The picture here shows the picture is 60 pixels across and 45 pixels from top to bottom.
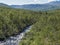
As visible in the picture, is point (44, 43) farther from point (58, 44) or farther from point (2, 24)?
point (2, 24)

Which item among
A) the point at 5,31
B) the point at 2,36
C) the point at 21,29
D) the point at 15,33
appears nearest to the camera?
the point at 2,36

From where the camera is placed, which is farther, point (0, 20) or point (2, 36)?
point (0, 20)

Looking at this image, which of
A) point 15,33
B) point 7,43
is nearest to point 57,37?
point 7,43

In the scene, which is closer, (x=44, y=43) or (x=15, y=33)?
(x=44, y=43)

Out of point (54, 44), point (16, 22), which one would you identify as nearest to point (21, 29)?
point (16, 22)

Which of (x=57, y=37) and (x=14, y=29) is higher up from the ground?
(x=57, y=37)

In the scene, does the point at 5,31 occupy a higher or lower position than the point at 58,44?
lower

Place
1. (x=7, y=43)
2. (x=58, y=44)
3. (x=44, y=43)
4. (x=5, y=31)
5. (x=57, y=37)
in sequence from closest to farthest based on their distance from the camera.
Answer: (x=58, y=44), (x=44, y=43), (x=57, y=37), (x=7, y=43), (x=5, y=31)

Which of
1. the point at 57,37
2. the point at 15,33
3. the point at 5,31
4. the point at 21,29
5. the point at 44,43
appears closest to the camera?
the point at 44,43

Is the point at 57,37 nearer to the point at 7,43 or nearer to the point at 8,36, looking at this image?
the point at 7,43
